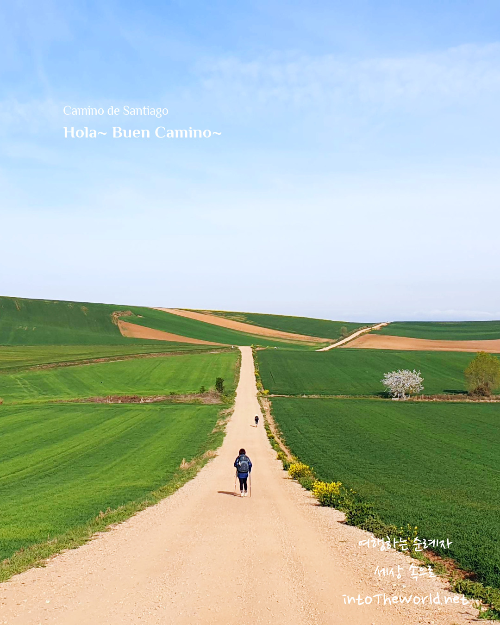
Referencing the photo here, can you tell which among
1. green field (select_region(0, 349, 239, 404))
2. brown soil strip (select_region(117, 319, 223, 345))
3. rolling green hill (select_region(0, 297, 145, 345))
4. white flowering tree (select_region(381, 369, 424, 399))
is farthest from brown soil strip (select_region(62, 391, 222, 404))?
brown soil strip (select_region(117, 319, 223, 345))

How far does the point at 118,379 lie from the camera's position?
286 ft

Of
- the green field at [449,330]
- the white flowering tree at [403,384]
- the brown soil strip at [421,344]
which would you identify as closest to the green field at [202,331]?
the brown soil strip at [421,344]

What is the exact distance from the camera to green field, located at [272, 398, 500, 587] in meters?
19.6

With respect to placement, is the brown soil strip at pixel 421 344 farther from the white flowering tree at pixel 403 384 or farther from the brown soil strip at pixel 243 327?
the white flowering tree at pixel 403 384

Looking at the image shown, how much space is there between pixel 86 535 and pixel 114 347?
10771 centimetres

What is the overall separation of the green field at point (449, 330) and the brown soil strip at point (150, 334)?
198 feet

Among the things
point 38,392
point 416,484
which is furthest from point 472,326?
point 416,484

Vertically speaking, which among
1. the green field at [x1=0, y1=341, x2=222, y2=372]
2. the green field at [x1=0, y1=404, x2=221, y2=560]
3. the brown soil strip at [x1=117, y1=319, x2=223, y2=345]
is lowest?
the green field at [x1=0, y1=404, x2=221, y2=560]

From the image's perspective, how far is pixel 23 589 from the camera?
13953mm

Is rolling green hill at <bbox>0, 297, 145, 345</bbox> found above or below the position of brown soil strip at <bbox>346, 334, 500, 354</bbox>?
above

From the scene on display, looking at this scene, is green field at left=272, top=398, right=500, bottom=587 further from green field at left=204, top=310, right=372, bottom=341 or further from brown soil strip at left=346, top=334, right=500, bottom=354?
green field at left=204, top=310, right=372, bottom=341

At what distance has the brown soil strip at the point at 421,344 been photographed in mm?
133875

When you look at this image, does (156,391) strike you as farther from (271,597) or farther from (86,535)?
(271,597)

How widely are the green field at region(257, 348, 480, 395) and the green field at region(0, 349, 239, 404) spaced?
29.2ft
